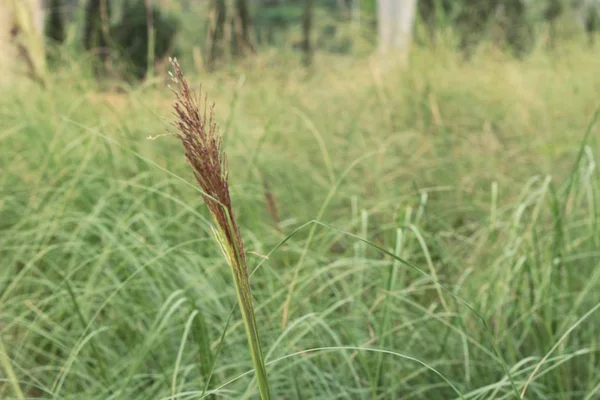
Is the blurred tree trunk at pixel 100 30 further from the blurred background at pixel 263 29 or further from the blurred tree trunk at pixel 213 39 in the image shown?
the blurred tree trunk at pixel 213 39

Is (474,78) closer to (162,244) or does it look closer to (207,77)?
(207,77)

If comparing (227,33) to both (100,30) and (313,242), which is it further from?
(100,30)

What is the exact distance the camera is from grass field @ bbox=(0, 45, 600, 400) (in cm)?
154

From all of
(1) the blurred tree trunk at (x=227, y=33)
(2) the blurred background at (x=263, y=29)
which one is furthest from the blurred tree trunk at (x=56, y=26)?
(1) the blurred tree trunk at (x=227, y=33)

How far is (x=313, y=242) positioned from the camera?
2266mm

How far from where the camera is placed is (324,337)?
1.63 metres

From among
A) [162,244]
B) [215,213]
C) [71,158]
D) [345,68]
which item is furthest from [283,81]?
[215,213]

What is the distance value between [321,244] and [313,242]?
43 cm

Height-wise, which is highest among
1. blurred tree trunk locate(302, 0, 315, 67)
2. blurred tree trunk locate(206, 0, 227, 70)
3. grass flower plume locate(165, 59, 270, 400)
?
grass flower plume locate(165, 59, 270, 400)

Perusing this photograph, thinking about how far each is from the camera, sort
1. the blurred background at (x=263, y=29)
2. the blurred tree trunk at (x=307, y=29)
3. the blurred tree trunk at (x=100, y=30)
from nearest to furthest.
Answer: the blurred tree trunk at (x=100, y=30)
the blurred background at (x=263, y=29)
the blurred tree trunk at (x=307, y=29)

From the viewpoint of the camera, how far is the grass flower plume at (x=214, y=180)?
26.3 inches

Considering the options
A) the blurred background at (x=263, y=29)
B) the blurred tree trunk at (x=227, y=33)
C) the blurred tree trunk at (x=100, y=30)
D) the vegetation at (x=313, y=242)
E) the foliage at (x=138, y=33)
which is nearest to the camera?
the vegetation at (x=313, y=242)

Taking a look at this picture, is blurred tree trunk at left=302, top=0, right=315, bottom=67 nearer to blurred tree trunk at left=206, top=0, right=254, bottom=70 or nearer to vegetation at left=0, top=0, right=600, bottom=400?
blurred tree trunk at left=206, top=0, right=254, bottom=70

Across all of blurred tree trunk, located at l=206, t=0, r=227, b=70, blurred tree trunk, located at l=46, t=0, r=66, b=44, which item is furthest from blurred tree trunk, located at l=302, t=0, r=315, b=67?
blurred tree trunk, located at l=46, t=0, r=66, b=44
